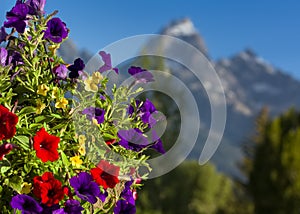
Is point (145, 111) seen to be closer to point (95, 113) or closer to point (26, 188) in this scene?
point (95, 113)

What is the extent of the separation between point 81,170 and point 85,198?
0.56 ft

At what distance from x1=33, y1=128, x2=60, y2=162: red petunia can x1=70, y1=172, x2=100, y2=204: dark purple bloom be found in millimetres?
134

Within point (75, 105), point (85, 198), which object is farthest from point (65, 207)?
point (75, 105)

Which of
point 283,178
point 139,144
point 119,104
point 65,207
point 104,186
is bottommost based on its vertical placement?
point 65,207

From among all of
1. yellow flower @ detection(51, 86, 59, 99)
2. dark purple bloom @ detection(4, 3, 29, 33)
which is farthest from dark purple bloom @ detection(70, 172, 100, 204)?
dark purple bloom @ detection(4, 3, 29, 33)

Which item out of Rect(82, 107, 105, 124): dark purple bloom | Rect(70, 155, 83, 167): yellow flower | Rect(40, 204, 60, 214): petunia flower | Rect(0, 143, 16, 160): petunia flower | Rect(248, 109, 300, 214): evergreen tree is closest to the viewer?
Rect(0, 143, 16, 160): petunia flower

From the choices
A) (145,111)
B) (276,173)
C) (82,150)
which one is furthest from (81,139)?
(276,173)

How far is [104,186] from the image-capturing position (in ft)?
6.52

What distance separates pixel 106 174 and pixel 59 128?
29cm

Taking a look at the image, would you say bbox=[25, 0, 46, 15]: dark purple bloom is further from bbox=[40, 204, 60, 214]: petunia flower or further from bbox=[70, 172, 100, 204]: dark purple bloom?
bbox=[40, 204, 60, 214]: petunia flower

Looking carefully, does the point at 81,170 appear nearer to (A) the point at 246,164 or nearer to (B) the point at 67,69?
(B) the point at 67,69

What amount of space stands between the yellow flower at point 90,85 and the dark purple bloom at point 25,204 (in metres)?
0.56

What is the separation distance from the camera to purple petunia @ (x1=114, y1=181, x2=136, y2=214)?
2.05 meters

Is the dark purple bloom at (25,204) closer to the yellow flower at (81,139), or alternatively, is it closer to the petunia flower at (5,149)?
the petunia flower at (5,149)
